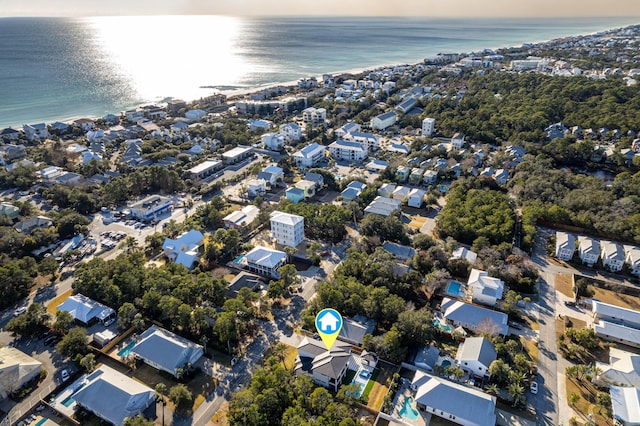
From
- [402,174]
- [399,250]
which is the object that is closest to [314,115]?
[402,174]

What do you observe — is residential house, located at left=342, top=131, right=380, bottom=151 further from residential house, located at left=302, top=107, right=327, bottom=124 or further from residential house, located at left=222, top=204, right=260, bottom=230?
residential house, located at left=222, top=204, right=260, bottom=230

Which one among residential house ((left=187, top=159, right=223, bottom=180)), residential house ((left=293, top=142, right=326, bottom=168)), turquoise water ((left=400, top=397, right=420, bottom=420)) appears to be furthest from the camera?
residential house ((left=293, top=142, right=326, bottom=168))

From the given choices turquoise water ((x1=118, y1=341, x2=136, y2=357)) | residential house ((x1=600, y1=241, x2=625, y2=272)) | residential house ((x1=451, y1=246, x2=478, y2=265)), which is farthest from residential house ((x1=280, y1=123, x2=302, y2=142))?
residential house ((x1=600, y1=241, x2=625, y2=272))

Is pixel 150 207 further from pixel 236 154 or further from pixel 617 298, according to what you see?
pixel 617 298

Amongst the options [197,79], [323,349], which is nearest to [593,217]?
[323,349]

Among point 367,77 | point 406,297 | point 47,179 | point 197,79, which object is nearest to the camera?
point 406,297

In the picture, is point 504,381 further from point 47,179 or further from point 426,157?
point 47,179
